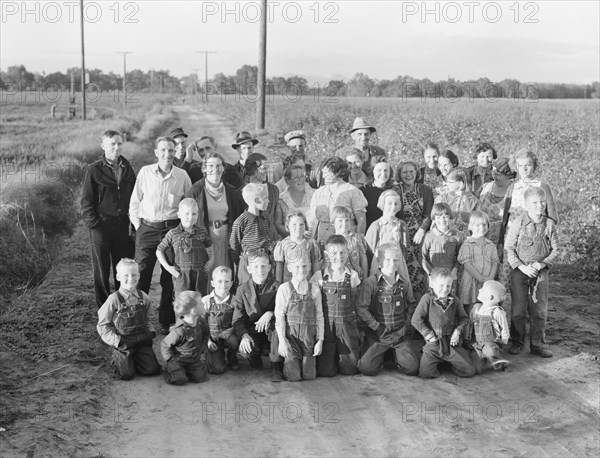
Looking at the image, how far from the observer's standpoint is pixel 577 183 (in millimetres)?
11188

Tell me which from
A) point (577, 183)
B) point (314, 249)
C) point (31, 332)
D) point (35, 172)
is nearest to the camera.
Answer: point (314, 249)

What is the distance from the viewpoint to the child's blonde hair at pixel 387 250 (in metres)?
6.01

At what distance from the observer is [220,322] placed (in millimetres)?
5930

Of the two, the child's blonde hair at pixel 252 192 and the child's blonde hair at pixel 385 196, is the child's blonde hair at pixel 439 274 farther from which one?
the child's blonde hair at pixel 252 192

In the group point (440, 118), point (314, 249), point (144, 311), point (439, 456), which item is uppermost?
point (440, 118)

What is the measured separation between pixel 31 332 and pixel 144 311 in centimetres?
173

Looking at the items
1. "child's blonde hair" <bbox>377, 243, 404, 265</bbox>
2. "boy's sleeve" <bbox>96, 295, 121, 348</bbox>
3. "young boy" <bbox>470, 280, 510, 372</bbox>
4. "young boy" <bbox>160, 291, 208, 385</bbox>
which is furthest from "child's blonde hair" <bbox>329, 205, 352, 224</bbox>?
"boy's sleeve" <bbox>96, 295, 121, 348</bbox>

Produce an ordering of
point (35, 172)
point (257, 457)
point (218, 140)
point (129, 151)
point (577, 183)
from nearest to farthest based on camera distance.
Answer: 1. point (257, 457)
2. point (577, 183)
3. point (35, 172)
4. point (129, 151)
5. point (218, 140)

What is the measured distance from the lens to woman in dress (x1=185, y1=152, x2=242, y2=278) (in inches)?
260

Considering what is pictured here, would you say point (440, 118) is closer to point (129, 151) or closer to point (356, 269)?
point (129, 151)

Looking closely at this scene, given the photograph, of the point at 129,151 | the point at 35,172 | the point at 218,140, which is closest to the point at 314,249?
the point at 35,172

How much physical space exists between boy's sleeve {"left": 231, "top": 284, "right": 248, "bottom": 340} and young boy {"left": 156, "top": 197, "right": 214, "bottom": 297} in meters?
0.58

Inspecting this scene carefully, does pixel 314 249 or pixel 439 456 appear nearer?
pixel 439 456

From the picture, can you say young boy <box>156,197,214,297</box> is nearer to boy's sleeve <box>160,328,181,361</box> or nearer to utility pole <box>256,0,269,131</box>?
boy's sleeve <box>160,328,181,361</box>
